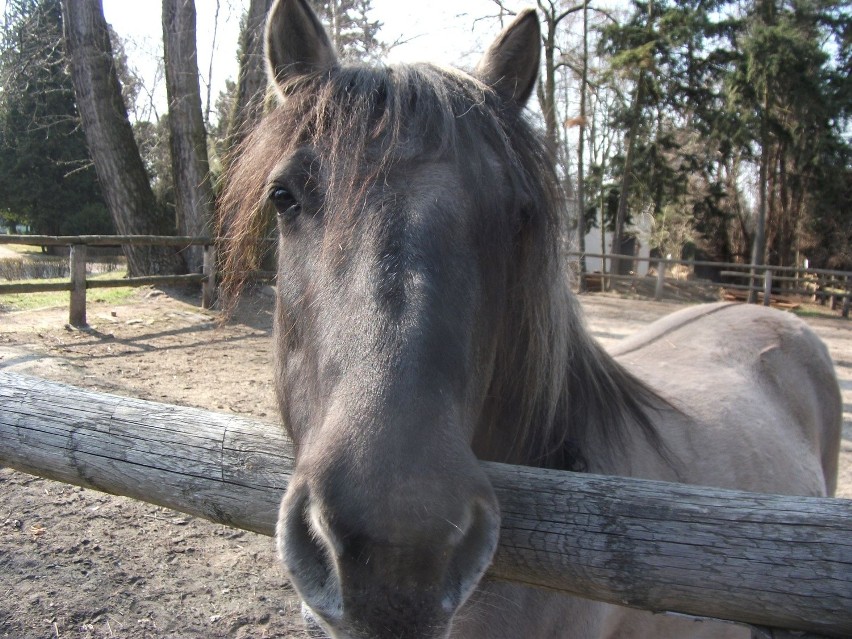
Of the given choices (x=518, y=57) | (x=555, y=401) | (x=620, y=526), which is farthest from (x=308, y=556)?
(x=518, y=57)

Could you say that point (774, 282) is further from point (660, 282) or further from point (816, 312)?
point (660, 282)

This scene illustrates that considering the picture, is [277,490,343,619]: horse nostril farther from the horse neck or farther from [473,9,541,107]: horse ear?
[473,9,541,107]: horse ear

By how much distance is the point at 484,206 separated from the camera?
166 cm

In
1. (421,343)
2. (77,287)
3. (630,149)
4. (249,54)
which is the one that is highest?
(630,149)

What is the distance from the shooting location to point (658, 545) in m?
1.35

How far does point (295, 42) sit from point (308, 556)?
5.65ft

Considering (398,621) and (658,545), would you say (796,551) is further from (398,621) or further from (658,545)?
(398,621)

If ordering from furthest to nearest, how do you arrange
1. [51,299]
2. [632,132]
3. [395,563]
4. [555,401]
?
1. [632,132]
2. [51,299]
3. [555,401]
4. [395,563]

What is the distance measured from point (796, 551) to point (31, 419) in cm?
238

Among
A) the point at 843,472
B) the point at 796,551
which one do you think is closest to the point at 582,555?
the point at 796,551

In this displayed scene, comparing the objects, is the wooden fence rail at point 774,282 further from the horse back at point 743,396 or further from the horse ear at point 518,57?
the horse ear at point 518,57

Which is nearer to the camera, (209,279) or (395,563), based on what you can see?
(395,563)

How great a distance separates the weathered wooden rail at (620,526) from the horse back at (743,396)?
1.09 m

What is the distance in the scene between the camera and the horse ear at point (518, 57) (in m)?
2.14
